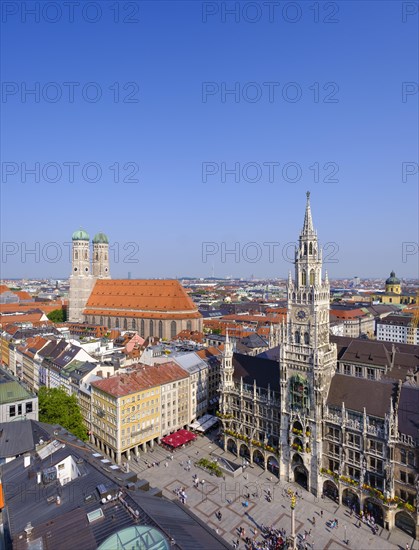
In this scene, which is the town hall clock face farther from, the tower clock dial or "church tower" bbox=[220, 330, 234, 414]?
"church tower" bbox=[220, 330, 234, 414]

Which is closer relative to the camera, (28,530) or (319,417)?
(28,530)

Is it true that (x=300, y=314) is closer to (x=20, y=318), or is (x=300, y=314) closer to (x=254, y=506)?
(x=254, y=506)

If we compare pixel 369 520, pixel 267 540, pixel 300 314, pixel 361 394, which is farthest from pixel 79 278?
pixel 369 520

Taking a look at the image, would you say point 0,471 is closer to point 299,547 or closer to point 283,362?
point 299,547

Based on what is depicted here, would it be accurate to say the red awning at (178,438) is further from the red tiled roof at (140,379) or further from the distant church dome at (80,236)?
the distant church dome at (80,236)

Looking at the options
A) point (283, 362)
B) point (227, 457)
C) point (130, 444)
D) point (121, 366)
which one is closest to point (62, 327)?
point (121, 366)

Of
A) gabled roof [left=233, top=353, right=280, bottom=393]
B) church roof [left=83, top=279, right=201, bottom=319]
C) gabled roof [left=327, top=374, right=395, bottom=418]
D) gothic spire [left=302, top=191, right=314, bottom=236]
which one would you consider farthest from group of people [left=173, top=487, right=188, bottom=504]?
church roof [left=83, top=279, right=201, bottom=319]
